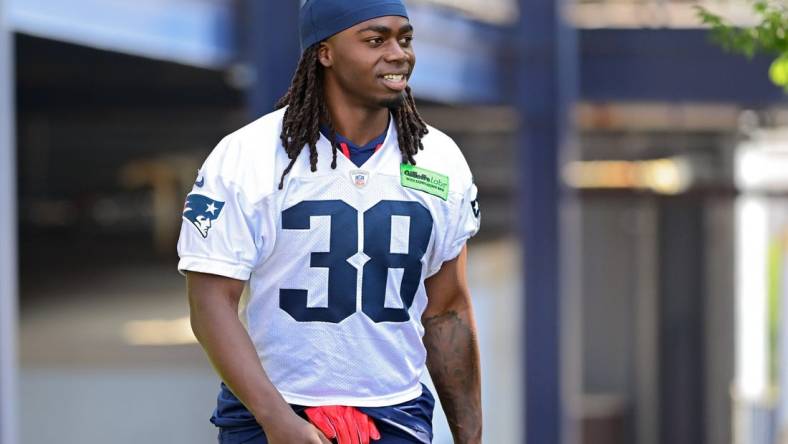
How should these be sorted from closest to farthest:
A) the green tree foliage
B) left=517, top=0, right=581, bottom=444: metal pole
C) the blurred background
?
1. the green tree foliage
2. the blurred background
3. left=517, top=0, right=581, bottom=444: metal pole

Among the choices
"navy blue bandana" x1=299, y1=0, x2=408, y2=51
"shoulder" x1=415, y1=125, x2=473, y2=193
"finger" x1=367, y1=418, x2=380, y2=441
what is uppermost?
"navy blue bandana" x1=299, y1=0, x2=408, y2=51

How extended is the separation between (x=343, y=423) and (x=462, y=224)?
20.1 inches

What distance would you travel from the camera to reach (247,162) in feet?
9.90

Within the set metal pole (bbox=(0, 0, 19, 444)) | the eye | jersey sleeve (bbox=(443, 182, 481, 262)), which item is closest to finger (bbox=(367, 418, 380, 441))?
jersey sleeve (bbox=(443, 182, 481, 262))

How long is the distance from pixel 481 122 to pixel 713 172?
3831mm

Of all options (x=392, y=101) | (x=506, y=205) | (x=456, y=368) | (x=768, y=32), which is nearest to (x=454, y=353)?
(x=456, y=368)

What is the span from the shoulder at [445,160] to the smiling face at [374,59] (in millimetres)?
152

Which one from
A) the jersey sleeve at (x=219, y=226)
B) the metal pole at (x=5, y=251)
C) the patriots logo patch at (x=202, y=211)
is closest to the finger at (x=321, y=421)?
the jersey sleeve at (x=219, y=226)

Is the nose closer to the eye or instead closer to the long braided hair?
the eye

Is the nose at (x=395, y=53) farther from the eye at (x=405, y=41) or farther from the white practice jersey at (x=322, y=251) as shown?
the white practice jersey at (x=322, y=251)

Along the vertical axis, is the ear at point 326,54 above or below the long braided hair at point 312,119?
above

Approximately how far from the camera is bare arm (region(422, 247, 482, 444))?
11.2 feet

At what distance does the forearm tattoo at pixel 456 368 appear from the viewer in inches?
134

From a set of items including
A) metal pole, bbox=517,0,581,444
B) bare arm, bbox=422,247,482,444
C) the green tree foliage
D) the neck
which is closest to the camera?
the neck
